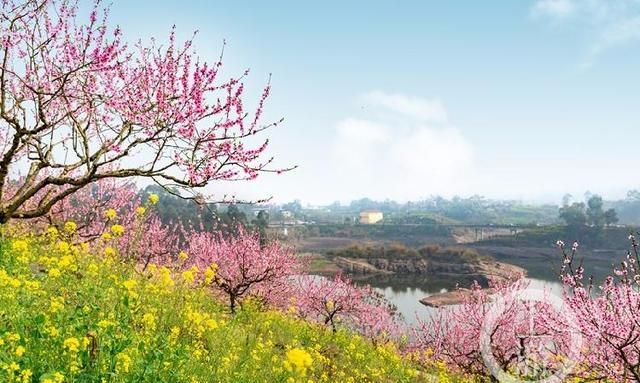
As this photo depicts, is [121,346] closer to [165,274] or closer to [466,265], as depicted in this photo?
Answer: [165,274]

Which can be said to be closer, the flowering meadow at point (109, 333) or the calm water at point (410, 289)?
the flowering meadow at point (109, 333)

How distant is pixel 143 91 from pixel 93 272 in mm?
4275

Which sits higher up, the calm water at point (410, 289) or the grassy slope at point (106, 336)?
the grassy slope at point (106, 336)

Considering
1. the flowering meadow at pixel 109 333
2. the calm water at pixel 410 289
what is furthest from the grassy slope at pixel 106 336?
the calm water at pixel 410 289

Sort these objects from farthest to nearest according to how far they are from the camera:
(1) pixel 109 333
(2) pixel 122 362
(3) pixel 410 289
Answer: (3) pixel 410 289, (1) pixel 109 333, (2) pixel 122 362

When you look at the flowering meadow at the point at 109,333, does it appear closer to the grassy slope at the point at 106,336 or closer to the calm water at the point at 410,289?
the grassy slope at the point at 106,336

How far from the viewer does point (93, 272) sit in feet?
21.1

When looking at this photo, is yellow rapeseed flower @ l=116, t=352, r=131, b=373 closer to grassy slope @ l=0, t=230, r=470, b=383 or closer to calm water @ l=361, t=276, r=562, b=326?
grassy slope @ l=0, t=230, r=470, b=383

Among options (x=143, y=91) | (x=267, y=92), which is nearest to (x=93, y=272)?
(x=143, y=91)

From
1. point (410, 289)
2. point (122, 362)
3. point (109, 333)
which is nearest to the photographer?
point (122, 362)

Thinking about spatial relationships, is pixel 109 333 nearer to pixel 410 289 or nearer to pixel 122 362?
pixel 122 362

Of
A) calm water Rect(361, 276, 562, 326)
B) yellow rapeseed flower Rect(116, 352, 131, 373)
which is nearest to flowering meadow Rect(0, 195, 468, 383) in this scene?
yellow rapeseed flower Rect(116, 352, 131, 373)

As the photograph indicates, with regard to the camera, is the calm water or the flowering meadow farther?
the calm water

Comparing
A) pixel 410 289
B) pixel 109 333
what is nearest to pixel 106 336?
pixel 109 333
